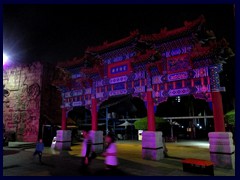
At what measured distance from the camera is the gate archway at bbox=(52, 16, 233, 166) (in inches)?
412

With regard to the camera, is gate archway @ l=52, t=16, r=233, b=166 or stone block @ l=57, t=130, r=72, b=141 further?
stone block @ l=57, t=130, r=72, b=141

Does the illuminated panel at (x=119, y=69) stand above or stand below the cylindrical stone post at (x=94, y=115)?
above

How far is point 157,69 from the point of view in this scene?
12.2m

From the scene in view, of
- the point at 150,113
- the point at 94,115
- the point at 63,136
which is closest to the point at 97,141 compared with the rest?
the point at 94,115

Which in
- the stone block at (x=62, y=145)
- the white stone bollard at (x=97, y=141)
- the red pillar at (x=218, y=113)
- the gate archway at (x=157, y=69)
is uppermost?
the gate archway at (x=157, y=69)

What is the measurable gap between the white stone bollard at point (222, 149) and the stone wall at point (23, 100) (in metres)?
19.1

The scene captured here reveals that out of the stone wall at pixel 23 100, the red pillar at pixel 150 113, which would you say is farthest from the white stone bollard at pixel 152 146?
the stone wall at pixel 23 100

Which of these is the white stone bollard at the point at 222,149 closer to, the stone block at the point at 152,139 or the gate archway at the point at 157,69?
the gate archway at the point at 157,69

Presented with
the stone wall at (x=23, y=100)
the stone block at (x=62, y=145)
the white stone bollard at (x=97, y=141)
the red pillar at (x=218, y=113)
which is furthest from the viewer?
the stone wall at (x=23, y=100)

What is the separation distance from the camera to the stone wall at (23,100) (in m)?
23.8

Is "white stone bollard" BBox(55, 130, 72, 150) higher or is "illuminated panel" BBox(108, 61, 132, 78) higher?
"illuminated panel" BBox(108, 61, 132, 78)

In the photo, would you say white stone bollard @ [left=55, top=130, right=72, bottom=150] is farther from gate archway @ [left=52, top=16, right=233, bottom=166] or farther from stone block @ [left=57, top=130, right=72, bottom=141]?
gate archway @ [left=52, top=16, right=233, bottom=166]

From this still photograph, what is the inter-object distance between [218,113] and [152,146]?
3763 mm

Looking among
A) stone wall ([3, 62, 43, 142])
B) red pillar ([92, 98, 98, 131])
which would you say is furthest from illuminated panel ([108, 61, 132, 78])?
stone wall ([3, 62, 43, 142])
